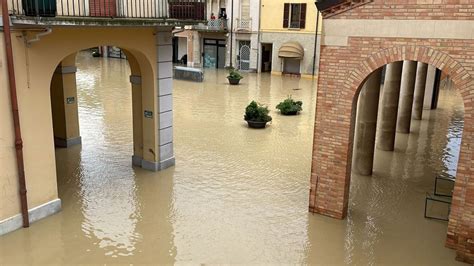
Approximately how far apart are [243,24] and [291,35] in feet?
15.5

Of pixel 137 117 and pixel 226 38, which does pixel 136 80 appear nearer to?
pixel 137 117

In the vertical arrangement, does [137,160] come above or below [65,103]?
below

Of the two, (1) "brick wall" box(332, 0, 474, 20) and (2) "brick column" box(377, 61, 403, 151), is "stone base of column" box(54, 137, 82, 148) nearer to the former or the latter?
(1) "brick wall" box(332, 0, 474, 20)

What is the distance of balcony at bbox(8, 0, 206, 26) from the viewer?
901 centimetres

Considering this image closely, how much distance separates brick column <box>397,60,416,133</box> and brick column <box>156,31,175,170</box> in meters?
10.1

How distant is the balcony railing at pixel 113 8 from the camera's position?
9039mm

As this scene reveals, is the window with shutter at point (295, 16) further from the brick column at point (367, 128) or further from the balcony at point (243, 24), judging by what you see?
the brick column at point (367, 128)

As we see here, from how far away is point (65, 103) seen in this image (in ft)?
52.0

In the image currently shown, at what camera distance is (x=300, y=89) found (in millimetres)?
31453

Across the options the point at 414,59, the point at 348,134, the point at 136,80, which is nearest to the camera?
the point at 414,59

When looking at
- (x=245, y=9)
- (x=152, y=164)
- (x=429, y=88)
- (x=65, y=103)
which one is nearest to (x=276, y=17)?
(x=245, y=9)

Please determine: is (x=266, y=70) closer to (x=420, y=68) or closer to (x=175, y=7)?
(x=420, y=68)

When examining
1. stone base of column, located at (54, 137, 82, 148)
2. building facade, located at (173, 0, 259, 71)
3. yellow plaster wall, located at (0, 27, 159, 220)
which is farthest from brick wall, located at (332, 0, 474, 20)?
building facade, located at (173, 0, 259, 71)

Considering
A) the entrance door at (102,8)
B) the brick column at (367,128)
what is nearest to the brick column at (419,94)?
the brick column at (367,128)
